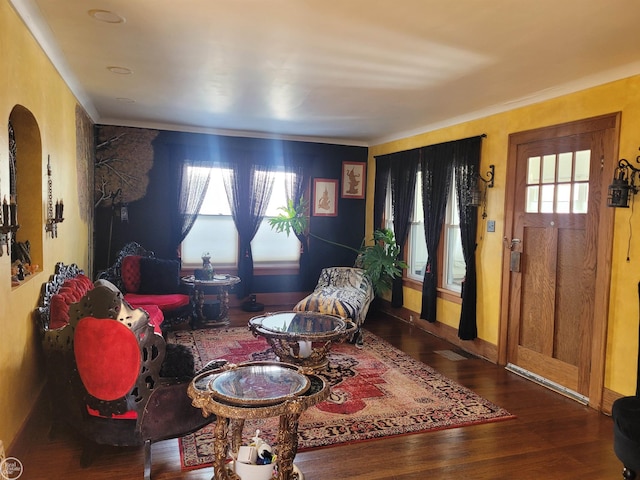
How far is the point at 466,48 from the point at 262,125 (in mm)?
3548

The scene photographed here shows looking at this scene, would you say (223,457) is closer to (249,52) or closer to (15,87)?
(15,87)

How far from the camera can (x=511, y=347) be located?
452 cm

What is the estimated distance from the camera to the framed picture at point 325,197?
7.23 meters

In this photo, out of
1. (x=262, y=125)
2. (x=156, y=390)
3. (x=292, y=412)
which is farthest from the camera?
(x=262, y=125)

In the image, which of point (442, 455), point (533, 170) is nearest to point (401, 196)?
point (533, 170)

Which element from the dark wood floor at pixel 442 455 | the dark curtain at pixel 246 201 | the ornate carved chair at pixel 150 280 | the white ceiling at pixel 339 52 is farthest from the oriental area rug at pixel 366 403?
the white ceiling at pixel 339 52

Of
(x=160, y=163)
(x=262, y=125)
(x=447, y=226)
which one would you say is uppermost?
(x=262, y=125)

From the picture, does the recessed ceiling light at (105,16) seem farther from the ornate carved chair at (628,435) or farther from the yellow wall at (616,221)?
the ornate carved chair at (628,435)

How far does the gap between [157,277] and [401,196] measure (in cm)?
340

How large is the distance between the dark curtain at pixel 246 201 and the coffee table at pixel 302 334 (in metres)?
2.38

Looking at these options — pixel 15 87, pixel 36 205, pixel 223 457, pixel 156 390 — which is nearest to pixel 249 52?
pixel 15 87

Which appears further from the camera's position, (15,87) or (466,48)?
(466,48)

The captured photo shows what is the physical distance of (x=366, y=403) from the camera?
359 cm

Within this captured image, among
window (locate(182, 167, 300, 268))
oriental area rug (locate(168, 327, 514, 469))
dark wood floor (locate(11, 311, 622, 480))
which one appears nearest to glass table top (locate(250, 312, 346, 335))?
oriental area rug (locate(168, 327, 514, 469))
